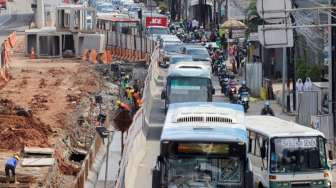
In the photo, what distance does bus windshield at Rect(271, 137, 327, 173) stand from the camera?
72.1 ft

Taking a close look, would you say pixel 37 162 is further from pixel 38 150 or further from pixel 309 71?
pixel 309 71

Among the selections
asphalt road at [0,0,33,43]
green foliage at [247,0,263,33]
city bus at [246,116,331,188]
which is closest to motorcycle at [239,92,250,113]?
city bus at [246,116,331,188]

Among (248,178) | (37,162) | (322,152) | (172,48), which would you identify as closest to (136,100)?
(37,162)

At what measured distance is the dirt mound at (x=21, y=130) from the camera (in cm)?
3519

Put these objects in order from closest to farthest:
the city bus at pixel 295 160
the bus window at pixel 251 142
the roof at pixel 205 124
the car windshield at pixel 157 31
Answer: the roof at pixel 205 124 → the city bus at pixel 295 160 → the bus window at pixel 251 142 → the car windshield at pixel 157 31

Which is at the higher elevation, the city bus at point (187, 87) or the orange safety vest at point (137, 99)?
the city bus at point (187, 87)

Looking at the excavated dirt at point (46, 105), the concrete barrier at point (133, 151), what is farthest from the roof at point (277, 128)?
the excavated dirt at point (46, 105)

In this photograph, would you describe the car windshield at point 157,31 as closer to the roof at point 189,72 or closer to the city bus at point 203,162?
the roof at point 189,72

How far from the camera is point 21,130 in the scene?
122 feet

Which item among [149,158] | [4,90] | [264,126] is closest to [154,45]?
[4,90]

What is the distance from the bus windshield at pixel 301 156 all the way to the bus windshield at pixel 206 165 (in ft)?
10.0

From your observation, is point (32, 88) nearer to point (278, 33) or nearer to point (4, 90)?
point (4, 90)

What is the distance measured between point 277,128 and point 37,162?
10394 mm

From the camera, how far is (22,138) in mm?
35844
